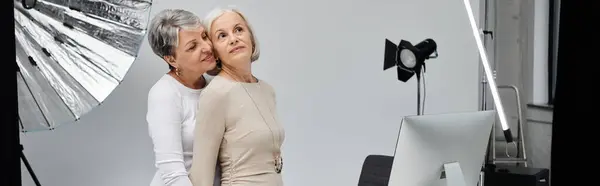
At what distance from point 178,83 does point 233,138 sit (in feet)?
0.96

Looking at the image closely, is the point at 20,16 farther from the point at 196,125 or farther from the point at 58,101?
the point at 196,125

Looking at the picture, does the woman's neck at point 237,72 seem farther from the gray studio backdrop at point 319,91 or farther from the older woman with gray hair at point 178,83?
the gray studio backdrop at point 319,91

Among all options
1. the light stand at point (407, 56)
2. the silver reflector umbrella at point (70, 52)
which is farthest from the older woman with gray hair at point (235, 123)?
the light stand at point (407, 56)

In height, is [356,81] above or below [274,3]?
below

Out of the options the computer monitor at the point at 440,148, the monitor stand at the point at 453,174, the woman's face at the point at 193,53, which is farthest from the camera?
the woman's face at the point at 193,53

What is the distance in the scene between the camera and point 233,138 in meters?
2.13

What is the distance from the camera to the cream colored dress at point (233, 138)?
2098mm

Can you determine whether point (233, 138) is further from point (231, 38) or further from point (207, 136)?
point (231, 38)

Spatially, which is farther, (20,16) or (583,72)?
(20,16)

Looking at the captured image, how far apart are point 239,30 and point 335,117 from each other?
134cm

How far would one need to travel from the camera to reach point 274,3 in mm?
3258

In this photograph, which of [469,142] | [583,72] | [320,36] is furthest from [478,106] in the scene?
[583,72]

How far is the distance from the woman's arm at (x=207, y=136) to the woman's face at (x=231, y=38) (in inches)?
5.9

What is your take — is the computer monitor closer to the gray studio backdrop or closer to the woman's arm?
the woman's arm
